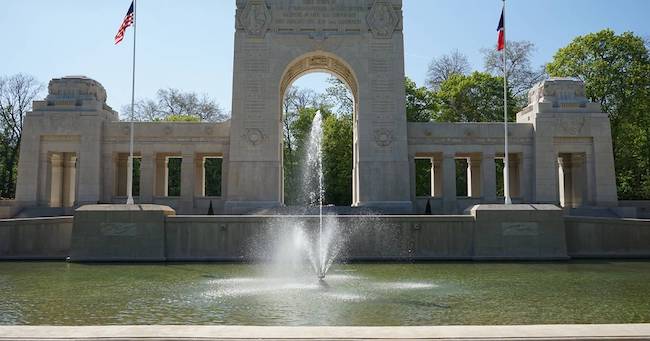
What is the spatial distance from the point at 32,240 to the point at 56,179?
1749 centimetres

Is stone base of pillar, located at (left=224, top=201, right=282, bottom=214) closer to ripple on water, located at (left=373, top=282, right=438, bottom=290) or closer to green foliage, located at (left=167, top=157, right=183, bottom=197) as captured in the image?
ripple on water, located at (left=373, top=282, right=438, bottom=290)

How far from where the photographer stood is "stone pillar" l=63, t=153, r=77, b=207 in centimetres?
4009

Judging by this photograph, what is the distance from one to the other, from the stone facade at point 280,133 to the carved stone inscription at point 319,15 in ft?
0.20

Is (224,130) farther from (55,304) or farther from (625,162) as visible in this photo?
(625,162)

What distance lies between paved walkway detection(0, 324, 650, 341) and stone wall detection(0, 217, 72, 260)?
17237 millimetres

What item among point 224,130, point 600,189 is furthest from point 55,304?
point 600,189

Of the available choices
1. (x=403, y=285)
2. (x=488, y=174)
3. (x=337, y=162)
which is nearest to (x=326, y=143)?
(x=337, y=162)

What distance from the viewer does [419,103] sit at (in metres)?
56.1

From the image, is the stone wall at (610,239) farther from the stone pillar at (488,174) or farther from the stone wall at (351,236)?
the stone pillar at (488,174)

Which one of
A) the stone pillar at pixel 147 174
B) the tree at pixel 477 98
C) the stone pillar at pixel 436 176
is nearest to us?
the stone pillar at pixel 147 174

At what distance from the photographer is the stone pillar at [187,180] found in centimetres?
3644

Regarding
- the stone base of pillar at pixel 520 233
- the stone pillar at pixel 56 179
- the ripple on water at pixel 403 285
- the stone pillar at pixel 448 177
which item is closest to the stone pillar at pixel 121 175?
the stone pillar at pixel 56 179

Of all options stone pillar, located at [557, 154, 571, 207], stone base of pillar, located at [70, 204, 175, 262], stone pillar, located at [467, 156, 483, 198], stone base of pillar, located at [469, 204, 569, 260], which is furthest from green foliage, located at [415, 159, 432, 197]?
stone base of pillar, located at [70, 204, 175, 262]

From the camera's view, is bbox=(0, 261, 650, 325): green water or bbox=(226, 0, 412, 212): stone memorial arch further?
bbox=(226, 0, 412, 212): stone memorial arch
